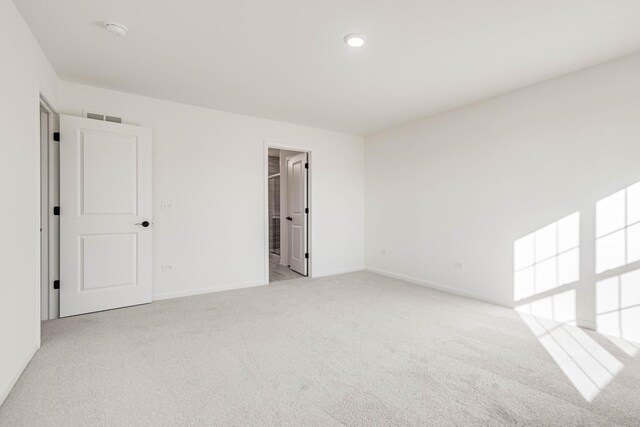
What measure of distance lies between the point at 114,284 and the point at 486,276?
4.43 meters

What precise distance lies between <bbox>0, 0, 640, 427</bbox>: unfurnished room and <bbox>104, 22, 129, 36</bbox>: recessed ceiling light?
31 millimetres

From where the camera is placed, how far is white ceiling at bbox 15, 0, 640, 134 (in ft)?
6.90

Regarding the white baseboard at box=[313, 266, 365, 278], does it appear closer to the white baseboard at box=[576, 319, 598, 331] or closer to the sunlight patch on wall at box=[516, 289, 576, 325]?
the sunlight patch on wall at box=[516, 289, 576, 325]

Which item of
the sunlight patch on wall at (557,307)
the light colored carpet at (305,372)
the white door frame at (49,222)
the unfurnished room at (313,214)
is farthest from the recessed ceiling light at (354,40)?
the sunlight patch on wall at (557,307)

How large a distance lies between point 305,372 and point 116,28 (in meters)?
2.91

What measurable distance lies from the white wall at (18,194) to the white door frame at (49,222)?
2.75ft

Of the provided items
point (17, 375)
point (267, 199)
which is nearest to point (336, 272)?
point (267, 199)

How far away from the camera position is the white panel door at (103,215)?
10.5 feet

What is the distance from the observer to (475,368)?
2193 mm

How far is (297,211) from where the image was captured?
18.2 feet

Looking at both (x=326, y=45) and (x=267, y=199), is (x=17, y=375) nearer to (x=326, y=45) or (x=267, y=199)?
(x=267, y=199)

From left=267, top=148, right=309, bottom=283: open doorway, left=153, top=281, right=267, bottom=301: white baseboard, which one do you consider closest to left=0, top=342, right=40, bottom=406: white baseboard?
left=153, top=281, right=267, bottom=301: white baseboard

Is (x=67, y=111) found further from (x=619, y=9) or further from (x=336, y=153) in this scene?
(x=619, y=9)

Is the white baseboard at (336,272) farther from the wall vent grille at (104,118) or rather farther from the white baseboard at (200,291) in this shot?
the wall vent grille at (104,118)
